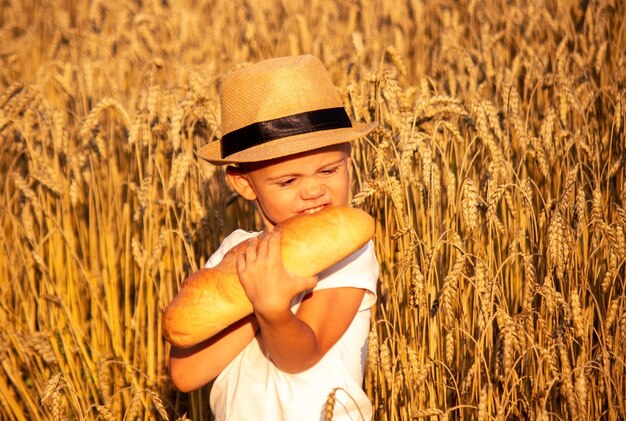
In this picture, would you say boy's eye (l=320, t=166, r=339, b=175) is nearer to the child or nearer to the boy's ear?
the child

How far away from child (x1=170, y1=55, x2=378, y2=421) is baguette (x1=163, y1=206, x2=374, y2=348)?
0.10 metres

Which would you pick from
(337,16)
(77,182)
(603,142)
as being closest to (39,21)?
(337,16)

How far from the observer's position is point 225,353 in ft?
6.84

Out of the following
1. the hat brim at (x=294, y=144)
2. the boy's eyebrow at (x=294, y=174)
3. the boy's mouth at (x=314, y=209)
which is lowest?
the boy's mouth at (x=314, y=209)

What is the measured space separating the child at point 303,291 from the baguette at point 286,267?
0.33 ft

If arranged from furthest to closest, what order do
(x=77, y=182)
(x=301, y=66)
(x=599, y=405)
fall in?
(x=77, y=182)
(x=599, y=405)
(x=301, y=66)

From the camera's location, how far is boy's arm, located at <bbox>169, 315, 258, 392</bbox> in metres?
2.08

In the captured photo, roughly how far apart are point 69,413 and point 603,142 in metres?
2.41

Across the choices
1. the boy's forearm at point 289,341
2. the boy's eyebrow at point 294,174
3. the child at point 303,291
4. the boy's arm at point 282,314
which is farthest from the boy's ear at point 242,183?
the boy's forearm at point 289,341

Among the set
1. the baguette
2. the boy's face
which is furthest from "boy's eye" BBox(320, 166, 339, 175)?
the baguette

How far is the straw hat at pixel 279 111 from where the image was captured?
207 cm

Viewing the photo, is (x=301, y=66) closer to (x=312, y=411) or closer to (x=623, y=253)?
(x=312, y=411)

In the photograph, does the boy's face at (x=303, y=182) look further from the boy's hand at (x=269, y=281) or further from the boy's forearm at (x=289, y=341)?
the boy's forearm at (x=289, y=341)

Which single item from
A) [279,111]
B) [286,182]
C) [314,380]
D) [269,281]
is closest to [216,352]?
[314,380]
